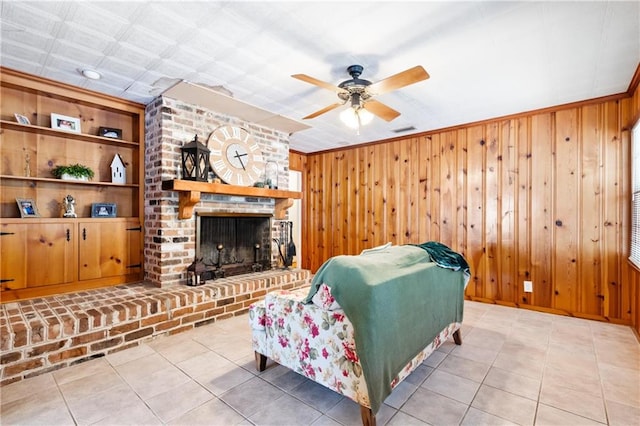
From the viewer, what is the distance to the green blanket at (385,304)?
61.6 inches

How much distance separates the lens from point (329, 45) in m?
2.27

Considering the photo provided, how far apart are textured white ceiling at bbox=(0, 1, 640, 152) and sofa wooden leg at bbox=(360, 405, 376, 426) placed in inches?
91.4

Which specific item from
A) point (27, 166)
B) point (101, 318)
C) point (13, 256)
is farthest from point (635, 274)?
point (27, 166)

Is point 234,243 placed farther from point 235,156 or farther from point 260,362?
point 260,362

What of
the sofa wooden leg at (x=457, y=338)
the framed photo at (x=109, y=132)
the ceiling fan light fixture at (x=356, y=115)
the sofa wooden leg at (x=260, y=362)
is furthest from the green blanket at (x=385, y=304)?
the framed photo at (x=109, y=132)

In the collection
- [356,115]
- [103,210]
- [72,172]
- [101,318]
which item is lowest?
[101,318]

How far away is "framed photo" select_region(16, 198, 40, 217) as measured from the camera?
2.93 metres

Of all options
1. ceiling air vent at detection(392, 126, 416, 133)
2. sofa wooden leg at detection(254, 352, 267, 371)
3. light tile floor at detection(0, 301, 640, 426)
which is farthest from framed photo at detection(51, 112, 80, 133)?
ceiling air vent at detection(392, 126, 416, 133)

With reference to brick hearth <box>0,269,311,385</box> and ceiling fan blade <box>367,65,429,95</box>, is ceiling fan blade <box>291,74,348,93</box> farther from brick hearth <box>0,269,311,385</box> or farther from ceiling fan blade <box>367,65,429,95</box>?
brick hearth <box>0,269,311,385</box>

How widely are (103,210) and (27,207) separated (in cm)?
62

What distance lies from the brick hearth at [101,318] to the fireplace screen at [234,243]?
1.05 feet

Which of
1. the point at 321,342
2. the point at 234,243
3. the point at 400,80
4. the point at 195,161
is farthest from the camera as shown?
the point at 234,243

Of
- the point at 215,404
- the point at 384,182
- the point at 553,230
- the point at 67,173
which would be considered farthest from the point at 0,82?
the point at 553,230

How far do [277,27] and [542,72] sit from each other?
234 cm
